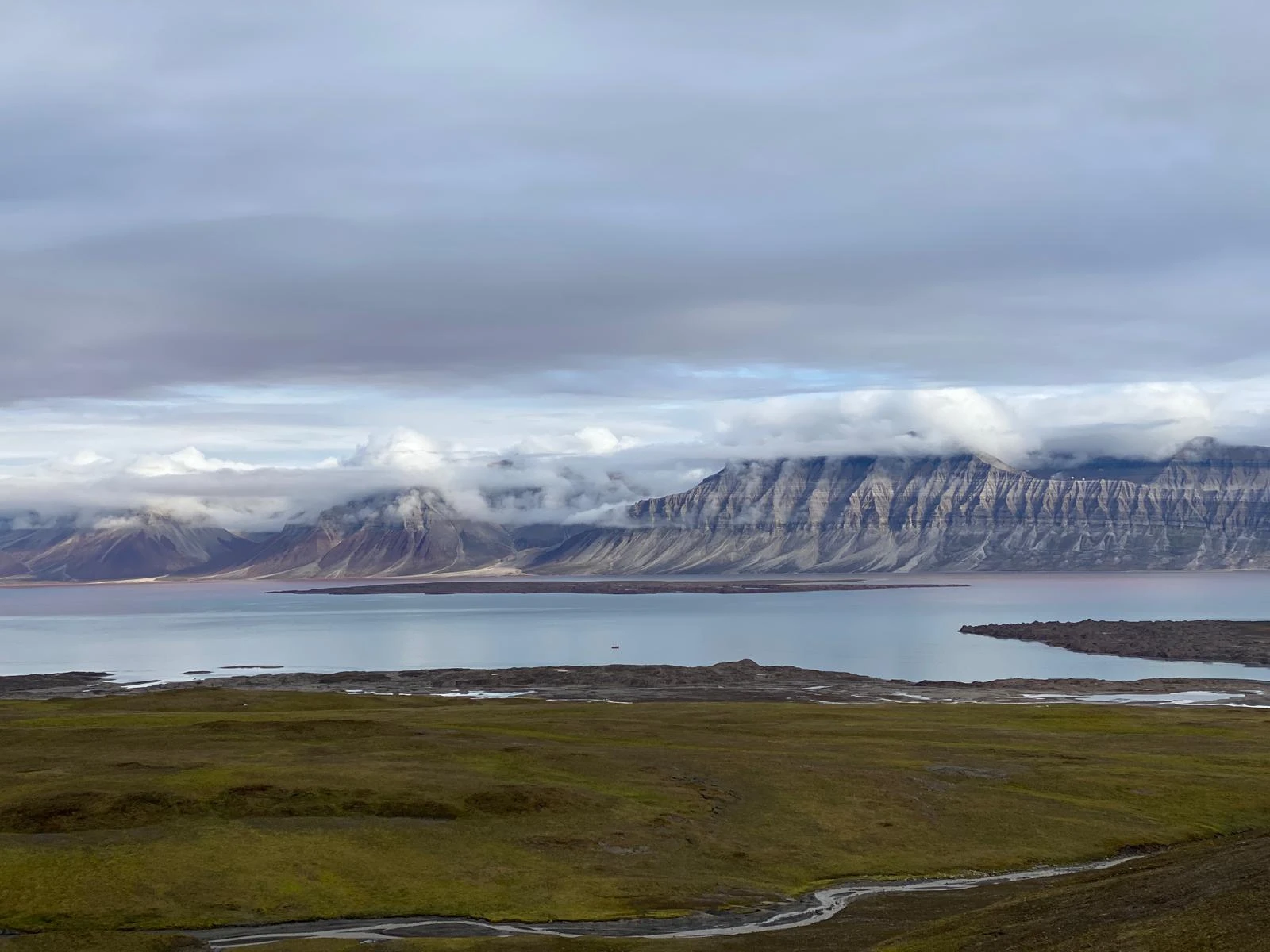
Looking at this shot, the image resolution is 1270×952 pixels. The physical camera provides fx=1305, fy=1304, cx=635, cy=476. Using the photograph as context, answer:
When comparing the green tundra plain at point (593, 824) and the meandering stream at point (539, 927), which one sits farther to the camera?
the meandering stream at point (539, 927)

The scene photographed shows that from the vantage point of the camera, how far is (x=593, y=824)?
7462 centimetres

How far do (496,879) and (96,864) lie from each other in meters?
19.0

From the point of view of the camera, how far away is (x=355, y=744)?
9612 cm

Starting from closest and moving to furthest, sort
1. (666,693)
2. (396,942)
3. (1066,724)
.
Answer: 1. (396,942)
2. (1066,724)
3. (666,693)

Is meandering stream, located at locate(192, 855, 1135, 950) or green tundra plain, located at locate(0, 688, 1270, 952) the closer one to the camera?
green tundra plain, located at locate(0, 688, 1270, 952)

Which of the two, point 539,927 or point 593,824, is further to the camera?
point 593,824

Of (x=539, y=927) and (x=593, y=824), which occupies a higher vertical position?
(x=593, y=824)

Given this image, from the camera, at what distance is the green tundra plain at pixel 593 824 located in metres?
54.9

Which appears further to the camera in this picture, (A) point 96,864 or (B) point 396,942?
(A) point 96,864

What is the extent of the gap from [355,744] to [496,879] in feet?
112

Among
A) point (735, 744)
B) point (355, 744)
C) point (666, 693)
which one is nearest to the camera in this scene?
point (355, 744)

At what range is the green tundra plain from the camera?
2163 inches

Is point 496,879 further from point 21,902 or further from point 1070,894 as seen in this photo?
point 1070,894

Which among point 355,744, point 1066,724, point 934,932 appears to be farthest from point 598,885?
point 1066,724
